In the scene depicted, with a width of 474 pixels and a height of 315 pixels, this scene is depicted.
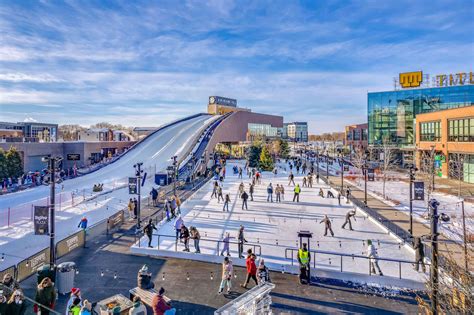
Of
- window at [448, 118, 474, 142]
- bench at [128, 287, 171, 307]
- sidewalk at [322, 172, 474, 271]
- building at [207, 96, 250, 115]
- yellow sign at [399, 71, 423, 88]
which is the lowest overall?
bench at [128, 287, 171, 307]

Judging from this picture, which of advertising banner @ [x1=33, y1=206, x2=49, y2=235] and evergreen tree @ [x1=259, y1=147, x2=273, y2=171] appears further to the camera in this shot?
evergreen tree @ [x1=259, y1=147, x2=273, y2=171]

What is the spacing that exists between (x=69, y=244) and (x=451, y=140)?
1594 inches

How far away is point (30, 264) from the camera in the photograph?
10.6 m

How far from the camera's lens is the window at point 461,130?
3322cm

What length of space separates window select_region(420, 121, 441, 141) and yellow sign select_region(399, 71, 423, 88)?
1186 centimetres

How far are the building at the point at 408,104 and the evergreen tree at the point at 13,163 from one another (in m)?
51.0

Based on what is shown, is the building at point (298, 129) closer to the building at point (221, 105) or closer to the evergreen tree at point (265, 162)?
the building at point (221, 105)

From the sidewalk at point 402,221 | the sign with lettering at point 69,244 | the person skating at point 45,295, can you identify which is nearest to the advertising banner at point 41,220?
the sign with lettering at point 69,244

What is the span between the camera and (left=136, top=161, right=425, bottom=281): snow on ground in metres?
11.9

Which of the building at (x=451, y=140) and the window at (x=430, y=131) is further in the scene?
the window at (x=430, y=131)

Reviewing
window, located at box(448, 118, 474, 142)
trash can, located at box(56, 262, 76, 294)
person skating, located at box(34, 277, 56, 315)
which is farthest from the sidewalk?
window, located at box(448, 118, 474, 142)

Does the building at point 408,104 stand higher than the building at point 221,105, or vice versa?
the building at point 221,105

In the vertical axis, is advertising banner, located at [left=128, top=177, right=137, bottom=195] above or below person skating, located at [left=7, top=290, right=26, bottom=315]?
above

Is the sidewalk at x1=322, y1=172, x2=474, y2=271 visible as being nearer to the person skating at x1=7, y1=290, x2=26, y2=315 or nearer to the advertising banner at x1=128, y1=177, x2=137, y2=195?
the person skating at x1=7, y1=290, x2=26, y2=315
